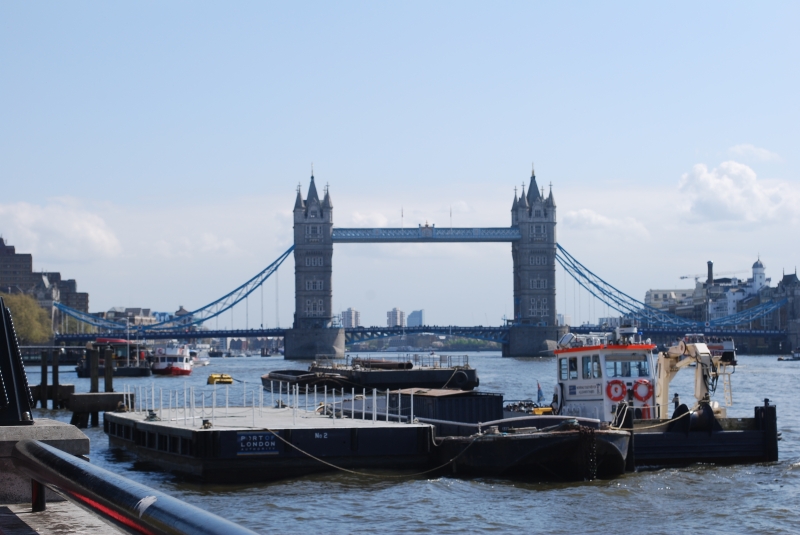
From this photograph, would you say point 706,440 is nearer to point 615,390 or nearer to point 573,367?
point 615,390

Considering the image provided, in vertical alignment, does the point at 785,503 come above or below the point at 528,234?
below

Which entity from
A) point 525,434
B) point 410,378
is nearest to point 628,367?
point 525,434

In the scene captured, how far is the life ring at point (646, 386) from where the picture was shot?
2362 cm

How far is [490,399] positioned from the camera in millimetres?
27297

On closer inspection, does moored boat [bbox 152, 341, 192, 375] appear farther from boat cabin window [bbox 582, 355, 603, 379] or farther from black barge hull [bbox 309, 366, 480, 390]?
boat cabin window [bbox 582, 355, 603, 379]

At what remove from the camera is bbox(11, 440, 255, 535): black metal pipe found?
442 cm

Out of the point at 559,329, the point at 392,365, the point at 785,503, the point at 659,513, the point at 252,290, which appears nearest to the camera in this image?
the point at 659,513

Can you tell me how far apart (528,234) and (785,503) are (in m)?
127

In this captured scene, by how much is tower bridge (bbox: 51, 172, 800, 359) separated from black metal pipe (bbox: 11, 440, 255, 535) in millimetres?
123613

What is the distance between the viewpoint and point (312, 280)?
142 m

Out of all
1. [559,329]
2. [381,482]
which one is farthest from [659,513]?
[559,329]

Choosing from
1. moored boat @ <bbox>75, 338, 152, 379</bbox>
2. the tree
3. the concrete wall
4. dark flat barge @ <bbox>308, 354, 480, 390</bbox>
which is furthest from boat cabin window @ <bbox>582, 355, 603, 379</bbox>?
the tree

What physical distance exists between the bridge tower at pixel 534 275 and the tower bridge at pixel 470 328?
0.40 feet

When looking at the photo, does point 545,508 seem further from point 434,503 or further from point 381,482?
point 381,482
